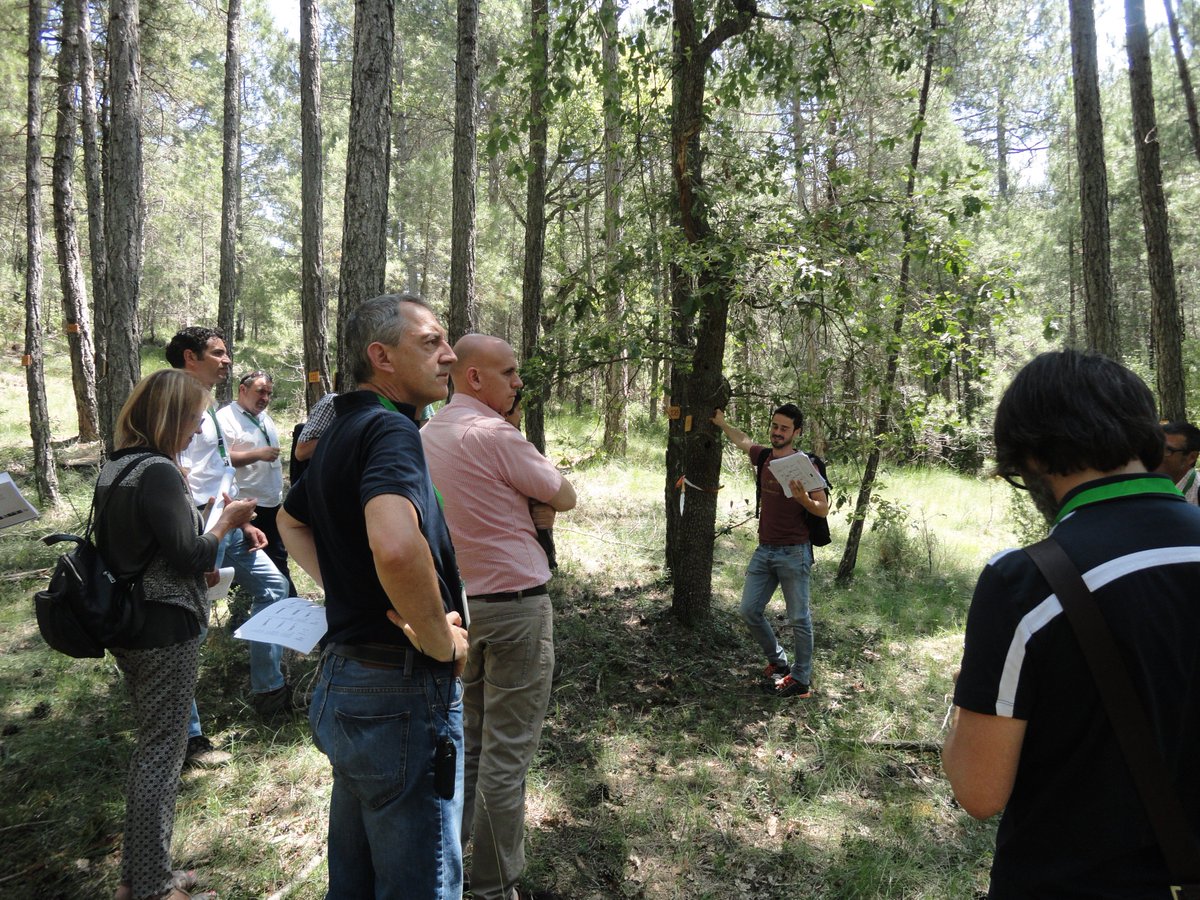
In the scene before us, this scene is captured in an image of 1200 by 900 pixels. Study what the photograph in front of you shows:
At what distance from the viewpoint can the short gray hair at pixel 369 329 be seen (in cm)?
199

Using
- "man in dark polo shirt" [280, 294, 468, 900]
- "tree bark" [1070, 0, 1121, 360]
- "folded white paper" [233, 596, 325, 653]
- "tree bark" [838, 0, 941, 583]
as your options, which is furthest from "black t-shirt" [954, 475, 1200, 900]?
"tree bark" [1070, 0, 1121, 360]

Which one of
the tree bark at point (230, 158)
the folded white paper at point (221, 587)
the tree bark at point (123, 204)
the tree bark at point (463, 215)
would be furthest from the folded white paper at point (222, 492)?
the tree bark at point (230, 158)

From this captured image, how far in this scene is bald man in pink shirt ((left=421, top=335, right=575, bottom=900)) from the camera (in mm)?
2725

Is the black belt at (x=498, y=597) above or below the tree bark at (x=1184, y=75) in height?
below

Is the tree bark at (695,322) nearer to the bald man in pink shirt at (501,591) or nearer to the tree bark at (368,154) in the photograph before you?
the tree bark at (368,154)

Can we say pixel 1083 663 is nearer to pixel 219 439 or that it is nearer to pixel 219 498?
pixel 219 498

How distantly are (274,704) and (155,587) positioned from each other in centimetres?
191

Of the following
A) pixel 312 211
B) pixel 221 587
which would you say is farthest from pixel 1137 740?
pixel 312 211

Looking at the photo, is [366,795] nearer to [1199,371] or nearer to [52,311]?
[1199,371]

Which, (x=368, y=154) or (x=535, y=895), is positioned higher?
(x=368, y=154)

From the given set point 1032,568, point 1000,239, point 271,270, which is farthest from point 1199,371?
point 271,270

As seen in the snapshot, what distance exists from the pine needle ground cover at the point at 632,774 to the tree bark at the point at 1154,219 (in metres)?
3.87

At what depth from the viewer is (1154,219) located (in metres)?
7.83

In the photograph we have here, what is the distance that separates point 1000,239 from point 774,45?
19.5 m
